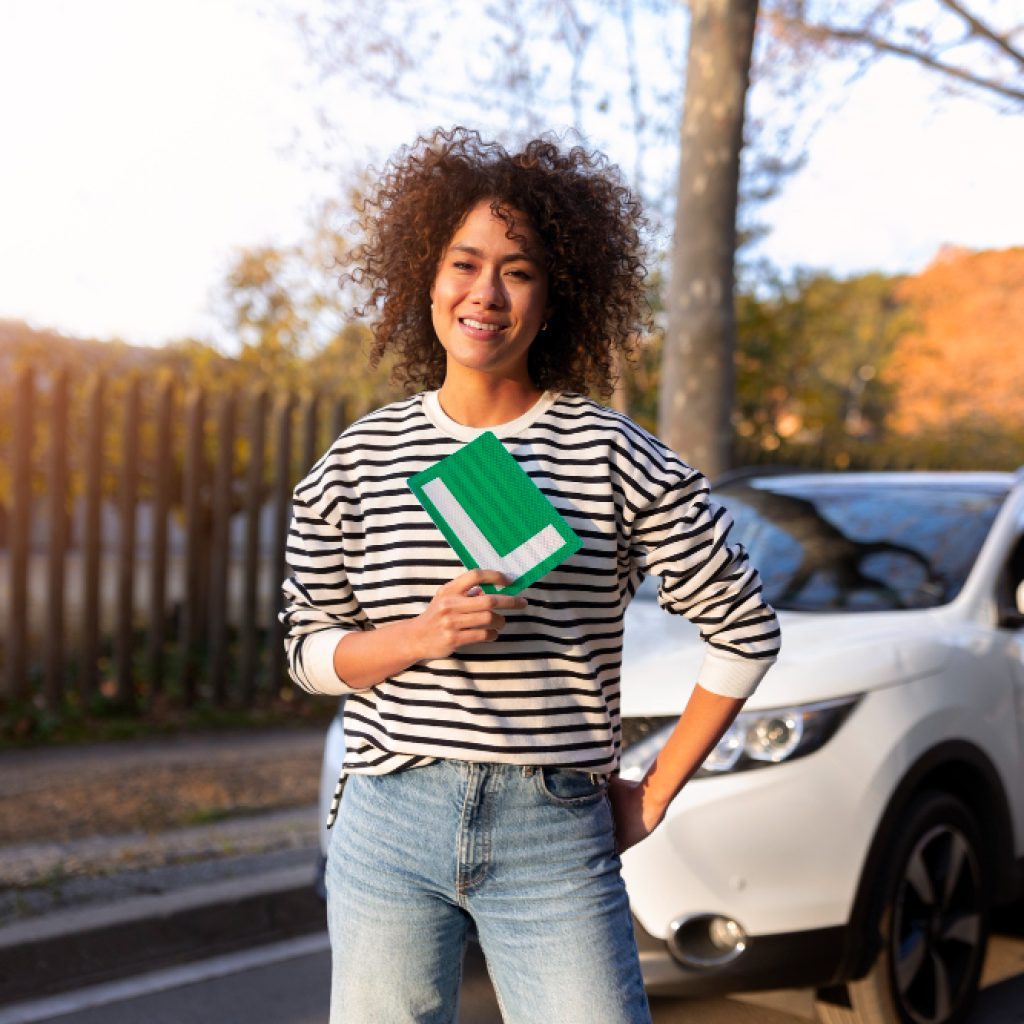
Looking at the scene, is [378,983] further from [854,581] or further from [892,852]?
[854,581]

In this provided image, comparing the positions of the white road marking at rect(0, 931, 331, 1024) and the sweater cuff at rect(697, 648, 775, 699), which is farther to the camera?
the white road marking at rect(0, 931, 331, 1024)

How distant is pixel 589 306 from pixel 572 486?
41cm

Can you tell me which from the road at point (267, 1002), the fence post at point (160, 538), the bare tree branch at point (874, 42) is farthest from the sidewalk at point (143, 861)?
the bare tree branch at point (874, 42)

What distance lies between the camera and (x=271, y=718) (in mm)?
7680

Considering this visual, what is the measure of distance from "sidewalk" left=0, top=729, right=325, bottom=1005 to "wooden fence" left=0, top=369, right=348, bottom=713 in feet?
2.98

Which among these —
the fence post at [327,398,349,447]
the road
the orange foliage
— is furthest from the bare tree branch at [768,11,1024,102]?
the orange foliage

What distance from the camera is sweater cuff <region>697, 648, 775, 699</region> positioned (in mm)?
1925

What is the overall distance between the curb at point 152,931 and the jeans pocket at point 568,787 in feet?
8.68

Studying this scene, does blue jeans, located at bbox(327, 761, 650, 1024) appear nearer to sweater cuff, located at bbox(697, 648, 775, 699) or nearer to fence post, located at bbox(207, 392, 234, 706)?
sweater cuff, located at bbox(697, 648, 775, 699)

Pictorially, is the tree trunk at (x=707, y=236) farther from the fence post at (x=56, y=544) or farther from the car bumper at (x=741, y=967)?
the car bumper at (x=741, y=967)

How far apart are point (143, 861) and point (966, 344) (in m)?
29.8

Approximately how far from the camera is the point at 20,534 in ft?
23.1

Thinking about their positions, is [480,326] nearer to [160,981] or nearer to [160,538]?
[160,981]

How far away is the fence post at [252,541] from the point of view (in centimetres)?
787
